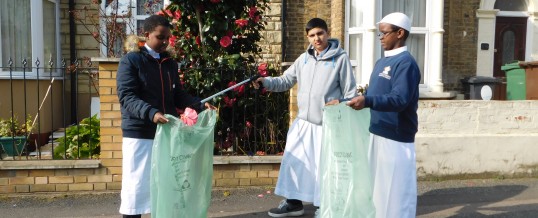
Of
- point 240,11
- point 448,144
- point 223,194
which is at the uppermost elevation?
point 240,11

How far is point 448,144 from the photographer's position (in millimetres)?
6316

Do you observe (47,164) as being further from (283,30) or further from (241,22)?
(283,30)

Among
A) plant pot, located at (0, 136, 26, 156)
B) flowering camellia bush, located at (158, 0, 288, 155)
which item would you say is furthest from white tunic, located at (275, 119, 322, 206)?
plant pot, located at (0, 136, 26, 156)

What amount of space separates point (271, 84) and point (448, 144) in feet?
9.07

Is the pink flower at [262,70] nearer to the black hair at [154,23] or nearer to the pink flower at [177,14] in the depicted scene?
the pink flower at [177,14]

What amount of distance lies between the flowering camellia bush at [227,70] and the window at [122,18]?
325 centimetres

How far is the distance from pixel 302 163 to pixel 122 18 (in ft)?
19.7

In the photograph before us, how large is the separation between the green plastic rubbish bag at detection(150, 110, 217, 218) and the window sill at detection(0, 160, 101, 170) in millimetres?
2050

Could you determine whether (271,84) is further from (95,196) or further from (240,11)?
(95,196)

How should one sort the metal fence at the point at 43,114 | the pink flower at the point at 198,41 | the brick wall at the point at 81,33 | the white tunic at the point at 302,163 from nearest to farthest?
the white tunic at the point at 302,163 < the metal fence at the point at 43,114 < the pink flower at the point at 198,41 < the brick wall at the point at 81,33

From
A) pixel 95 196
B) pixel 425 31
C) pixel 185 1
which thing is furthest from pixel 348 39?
pixel 95 196

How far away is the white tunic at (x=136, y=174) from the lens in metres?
3.79

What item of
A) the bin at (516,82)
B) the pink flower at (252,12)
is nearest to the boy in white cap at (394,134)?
the pink flower at (252,12)

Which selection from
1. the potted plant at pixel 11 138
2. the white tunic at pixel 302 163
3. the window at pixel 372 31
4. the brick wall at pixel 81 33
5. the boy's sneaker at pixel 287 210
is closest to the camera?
the white tunic at pixel 302 163
